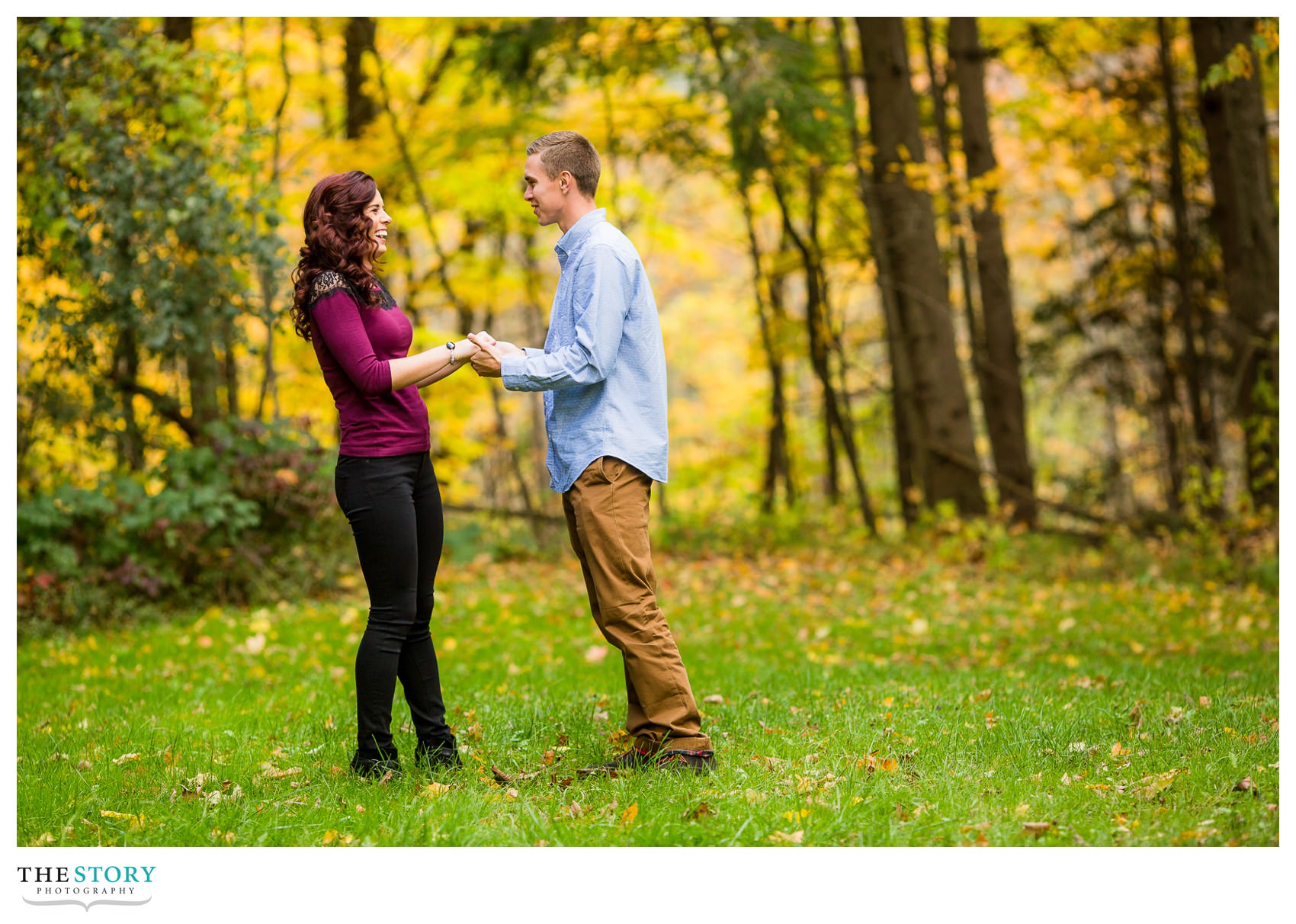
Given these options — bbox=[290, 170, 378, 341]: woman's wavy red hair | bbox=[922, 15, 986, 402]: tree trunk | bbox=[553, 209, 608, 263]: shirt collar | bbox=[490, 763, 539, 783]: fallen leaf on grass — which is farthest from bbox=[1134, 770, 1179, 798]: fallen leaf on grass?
bbox=[922, 15, 986, 402]: tree trunk

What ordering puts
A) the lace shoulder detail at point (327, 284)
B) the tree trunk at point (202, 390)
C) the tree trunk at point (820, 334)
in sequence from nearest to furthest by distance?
1. the lace shoulder detail at point (327, 284)
2. the tree trunk at point (202, 390)
3. the tree trunk at point (820, 334)

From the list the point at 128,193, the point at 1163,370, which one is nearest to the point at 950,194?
the point at 1163,370

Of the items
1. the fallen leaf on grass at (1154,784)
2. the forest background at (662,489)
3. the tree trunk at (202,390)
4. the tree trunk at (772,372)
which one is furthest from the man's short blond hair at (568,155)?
the tree trunk at (772,372)

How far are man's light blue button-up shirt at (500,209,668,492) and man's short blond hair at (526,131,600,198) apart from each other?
0.45 ft

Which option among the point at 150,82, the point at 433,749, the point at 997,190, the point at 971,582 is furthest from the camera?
the point at 997,190

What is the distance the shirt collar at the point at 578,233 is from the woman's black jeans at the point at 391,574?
85 centimetres

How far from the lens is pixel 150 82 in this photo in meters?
7.86

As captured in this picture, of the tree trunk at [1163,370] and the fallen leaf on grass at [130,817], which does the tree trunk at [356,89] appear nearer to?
the tree trunk at [1163,370]

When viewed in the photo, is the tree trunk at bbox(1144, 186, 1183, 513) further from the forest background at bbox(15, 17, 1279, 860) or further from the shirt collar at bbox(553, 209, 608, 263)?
the shirt collar at bbox(553, 209, 608, 263)

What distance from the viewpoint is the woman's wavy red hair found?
355 centimetres

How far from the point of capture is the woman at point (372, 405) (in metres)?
3.53

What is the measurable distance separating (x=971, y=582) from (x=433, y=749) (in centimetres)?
652

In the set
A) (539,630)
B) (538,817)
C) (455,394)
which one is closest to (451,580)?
(539,630)
